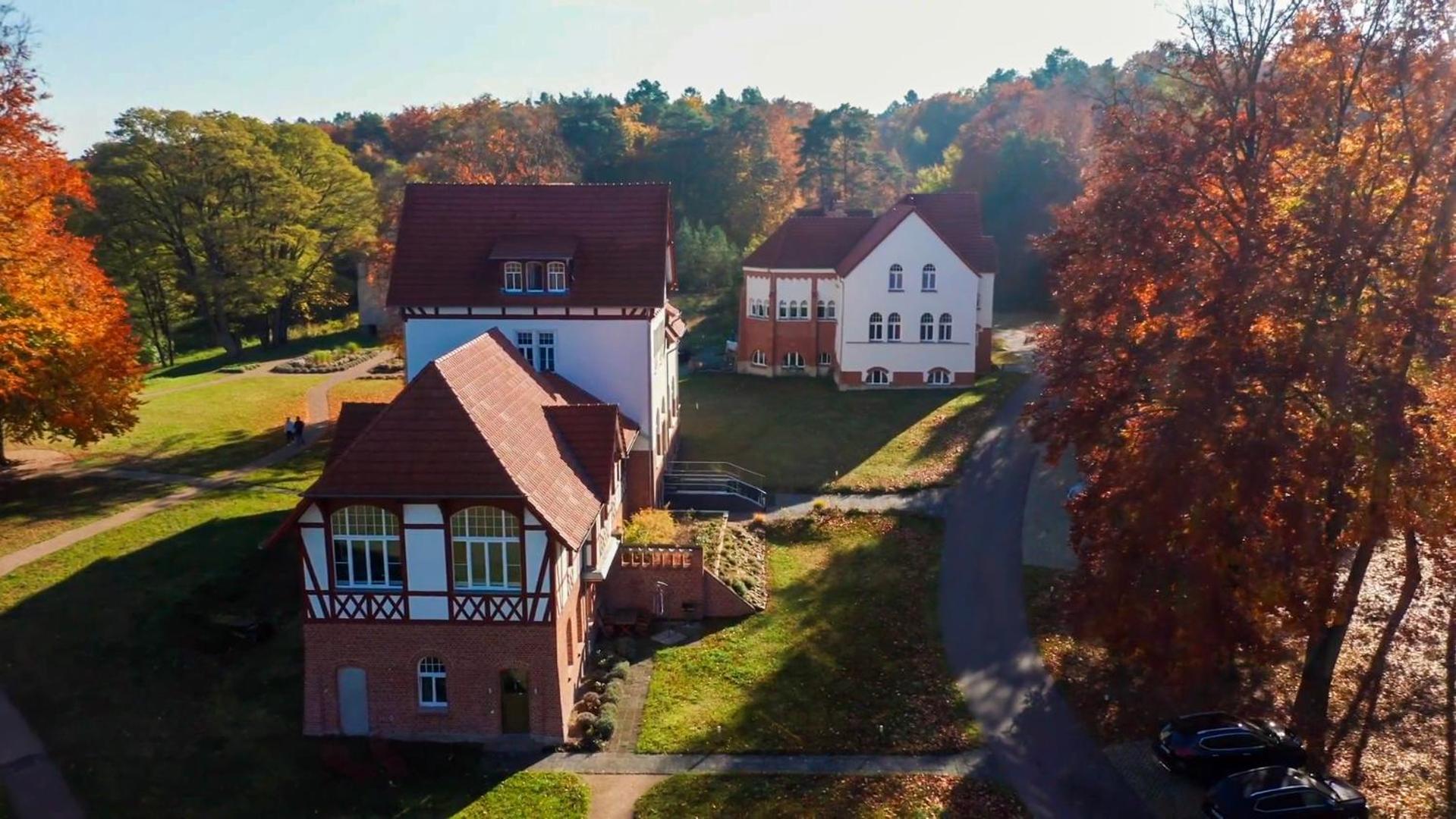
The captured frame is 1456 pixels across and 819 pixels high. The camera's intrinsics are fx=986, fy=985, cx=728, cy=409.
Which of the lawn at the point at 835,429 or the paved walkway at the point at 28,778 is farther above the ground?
the lawn at the point at 835,429

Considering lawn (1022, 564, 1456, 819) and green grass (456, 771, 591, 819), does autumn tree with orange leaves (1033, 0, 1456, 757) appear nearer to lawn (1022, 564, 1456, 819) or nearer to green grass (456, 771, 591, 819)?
lawn (1022, 564, 1456, 819)

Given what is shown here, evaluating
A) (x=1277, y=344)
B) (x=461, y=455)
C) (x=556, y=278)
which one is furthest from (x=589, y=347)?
(x=1277, y=344)

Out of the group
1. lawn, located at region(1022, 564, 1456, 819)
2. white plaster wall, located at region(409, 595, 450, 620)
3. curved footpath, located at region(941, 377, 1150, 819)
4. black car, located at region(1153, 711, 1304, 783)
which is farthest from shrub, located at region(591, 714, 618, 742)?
black car, located at region(1153, 711, 1304, 783)

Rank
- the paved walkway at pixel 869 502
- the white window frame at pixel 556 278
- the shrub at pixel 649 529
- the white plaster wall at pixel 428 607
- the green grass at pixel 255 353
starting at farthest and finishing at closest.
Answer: the green grass at pixel 255 353 < the paved walkway at pixel 869 502 < the white window frame at pixel 556 278 < the shrub at pixel 649 529 < the white plaster wall at pixel 428 607

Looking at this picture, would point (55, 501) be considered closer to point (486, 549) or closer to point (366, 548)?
point (366, 548)

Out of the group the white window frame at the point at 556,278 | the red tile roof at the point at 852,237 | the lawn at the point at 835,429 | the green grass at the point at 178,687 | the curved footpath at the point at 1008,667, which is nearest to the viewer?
the green grass at the point at 178,687

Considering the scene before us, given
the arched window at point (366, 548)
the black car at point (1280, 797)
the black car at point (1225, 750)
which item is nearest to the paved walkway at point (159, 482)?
the arched window at point (366, 548)

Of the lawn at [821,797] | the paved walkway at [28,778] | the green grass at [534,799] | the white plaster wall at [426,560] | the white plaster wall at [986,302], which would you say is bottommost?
the green grass at [534,799]

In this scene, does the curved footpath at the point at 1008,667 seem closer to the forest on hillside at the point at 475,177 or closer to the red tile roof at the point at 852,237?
the red tile roof at the point at 852,237
